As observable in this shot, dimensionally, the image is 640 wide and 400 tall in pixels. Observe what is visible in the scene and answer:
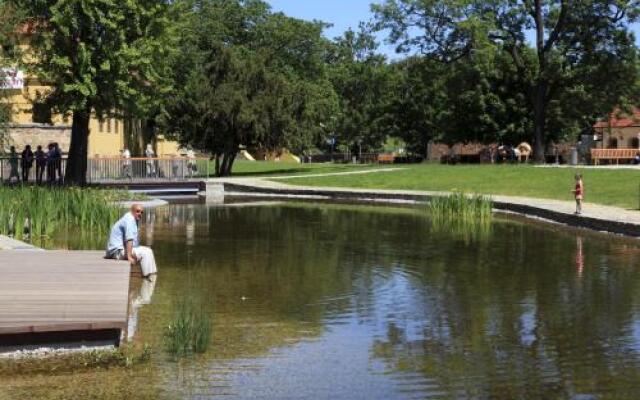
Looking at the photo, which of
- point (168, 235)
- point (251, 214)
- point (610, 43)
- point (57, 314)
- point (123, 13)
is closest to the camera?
point (57, 314)

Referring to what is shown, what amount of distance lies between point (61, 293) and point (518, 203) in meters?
23.3

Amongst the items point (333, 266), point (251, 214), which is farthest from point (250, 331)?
point (251, 214)

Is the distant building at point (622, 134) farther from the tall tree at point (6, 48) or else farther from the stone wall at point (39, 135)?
the tall tree at point (6, 48)

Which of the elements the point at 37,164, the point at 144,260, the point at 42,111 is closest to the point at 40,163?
the point at 37,164

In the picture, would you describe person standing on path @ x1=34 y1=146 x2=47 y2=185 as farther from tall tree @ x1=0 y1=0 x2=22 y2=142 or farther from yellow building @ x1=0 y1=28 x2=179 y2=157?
tall tree @ x1=0 y1=0 x2=22 y2=142

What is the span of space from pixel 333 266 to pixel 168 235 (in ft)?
24.2

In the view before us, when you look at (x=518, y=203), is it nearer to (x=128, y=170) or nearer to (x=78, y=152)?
(x=78, y=152)

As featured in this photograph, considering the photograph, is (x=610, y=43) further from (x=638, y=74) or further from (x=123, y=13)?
(x=123, y=13)

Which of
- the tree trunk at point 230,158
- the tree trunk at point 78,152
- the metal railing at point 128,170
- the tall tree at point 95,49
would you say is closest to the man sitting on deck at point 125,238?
the tall tree at point 95,49

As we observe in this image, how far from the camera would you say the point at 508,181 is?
1766 inches

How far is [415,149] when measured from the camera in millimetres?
94750

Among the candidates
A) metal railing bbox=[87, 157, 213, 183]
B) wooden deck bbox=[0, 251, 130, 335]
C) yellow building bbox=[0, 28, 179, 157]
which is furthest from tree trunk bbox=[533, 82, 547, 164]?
wooden deck bbox=[0, 251, 130, 335]

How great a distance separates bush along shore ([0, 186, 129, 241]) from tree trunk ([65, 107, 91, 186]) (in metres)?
17.8

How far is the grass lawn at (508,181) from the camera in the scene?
36750 millimetres
